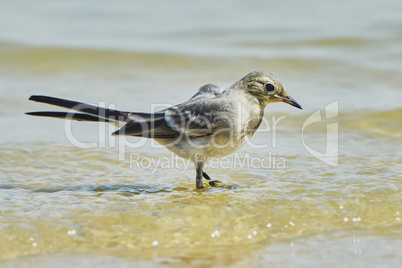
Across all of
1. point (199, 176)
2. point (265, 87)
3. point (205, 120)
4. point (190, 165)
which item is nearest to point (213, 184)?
point (199, 176)

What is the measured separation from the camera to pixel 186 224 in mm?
5027

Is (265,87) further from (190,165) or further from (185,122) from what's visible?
(190,165)

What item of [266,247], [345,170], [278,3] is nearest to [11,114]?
[345,170]

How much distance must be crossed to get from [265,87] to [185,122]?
94cm

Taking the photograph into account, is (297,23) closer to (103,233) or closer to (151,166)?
(151,166)

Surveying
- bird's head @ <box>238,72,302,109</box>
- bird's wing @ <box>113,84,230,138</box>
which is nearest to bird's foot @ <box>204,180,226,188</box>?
bird's wing @ <box>113,84,230,138</box>

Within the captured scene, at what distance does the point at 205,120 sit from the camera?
20.4 ft

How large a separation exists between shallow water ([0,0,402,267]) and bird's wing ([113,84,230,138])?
0.60 metres

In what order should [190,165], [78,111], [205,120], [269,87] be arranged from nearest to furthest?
1. [78,111]
2. [205,120]
3. [269,87]
4. [190,165]

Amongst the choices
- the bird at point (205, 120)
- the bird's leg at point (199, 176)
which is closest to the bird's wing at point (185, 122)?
the bird at point (205, 120)

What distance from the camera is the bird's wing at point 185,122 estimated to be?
20.3 feet

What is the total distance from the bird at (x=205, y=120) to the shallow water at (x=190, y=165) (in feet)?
1.46

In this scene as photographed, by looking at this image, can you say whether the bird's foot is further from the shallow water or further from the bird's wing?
the bird's wing

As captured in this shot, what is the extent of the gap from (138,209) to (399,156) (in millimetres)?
3530
